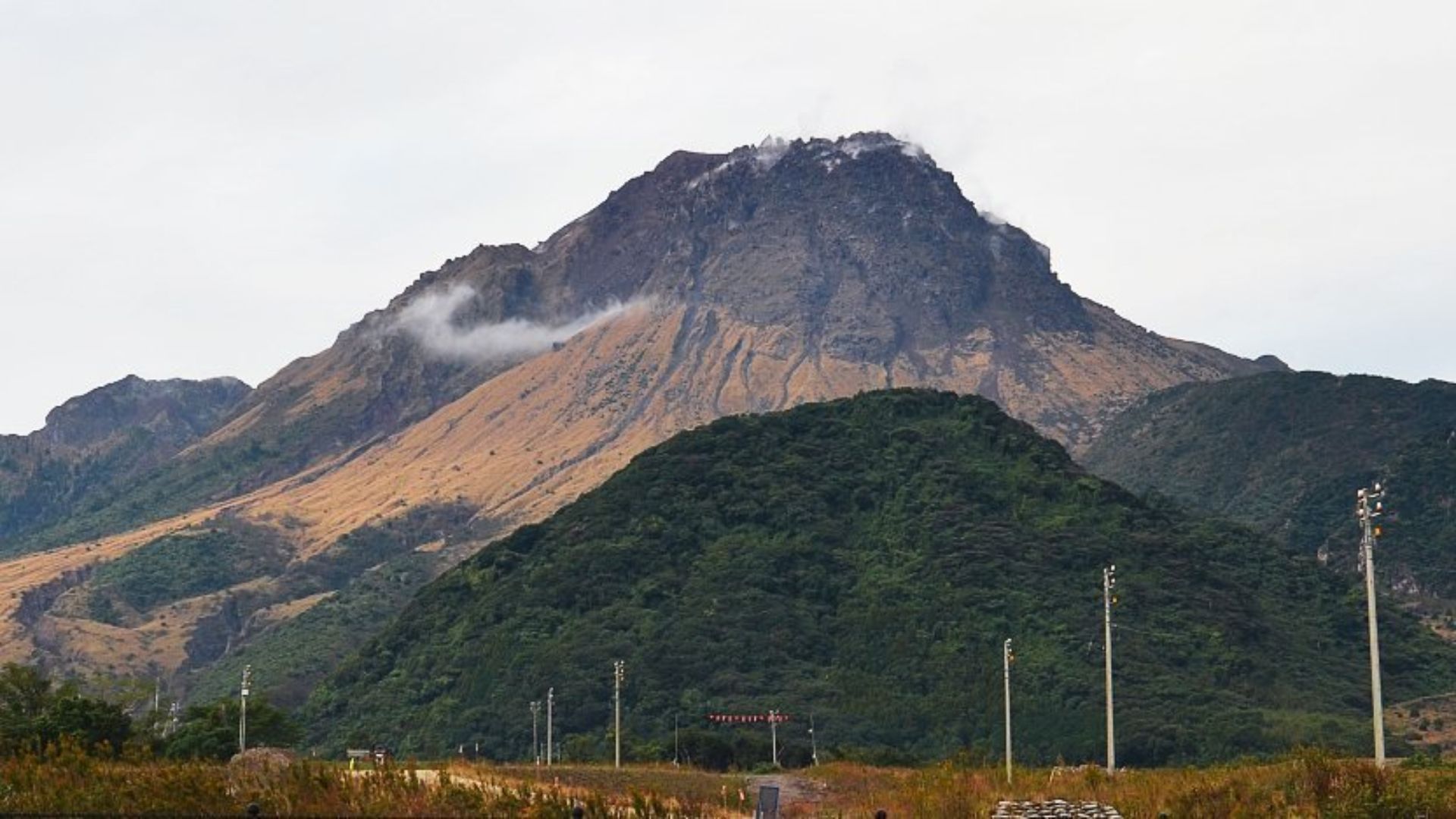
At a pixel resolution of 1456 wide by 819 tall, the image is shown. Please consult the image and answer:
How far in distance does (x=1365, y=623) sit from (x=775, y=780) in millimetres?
115102

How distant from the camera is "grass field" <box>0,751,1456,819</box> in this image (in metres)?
31.7

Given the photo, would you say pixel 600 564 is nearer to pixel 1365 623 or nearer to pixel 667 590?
pixel 667 590

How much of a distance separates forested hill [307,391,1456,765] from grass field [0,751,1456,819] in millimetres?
66298

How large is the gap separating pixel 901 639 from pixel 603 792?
122889 mm

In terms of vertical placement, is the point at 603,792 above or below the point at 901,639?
above

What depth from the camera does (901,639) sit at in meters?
161

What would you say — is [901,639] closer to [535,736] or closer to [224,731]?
[535,736]

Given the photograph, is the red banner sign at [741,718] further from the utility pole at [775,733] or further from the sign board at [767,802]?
the sign board at [767,802]

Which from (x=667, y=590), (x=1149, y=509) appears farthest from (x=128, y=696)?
(x=1149, y=509)

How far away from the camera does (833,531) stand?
19425 cm

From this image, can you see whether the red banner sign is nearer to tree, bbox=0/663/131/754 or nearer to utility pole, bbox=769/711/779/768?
utility pole, bbox=769/711/779/768

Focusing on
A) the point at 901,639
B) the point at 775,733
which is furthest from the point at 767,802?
the point at 901,639

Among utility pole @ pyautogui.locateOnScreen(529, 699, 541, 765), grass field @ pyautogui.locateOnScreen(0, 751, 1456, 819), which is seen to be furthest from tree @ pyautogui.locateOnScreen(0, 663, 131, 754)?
utility pole @ pyautogui.locateOnScreen(529, 699, 541, 765)

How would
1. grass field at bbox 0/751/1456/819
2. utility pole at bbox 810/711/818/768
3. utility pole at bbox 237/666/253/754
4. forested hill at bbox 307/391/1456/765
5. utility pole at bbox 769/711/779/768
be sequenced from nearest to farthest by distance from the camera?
grass field at bbox 0/751/1456/819 < utility pole at bbox 237/666/253/754 < utility pole at bbox 769/711/779/768 < utility pole at bbox 810/711/818/768 < forested hill at bbox 307/391/1456/765
